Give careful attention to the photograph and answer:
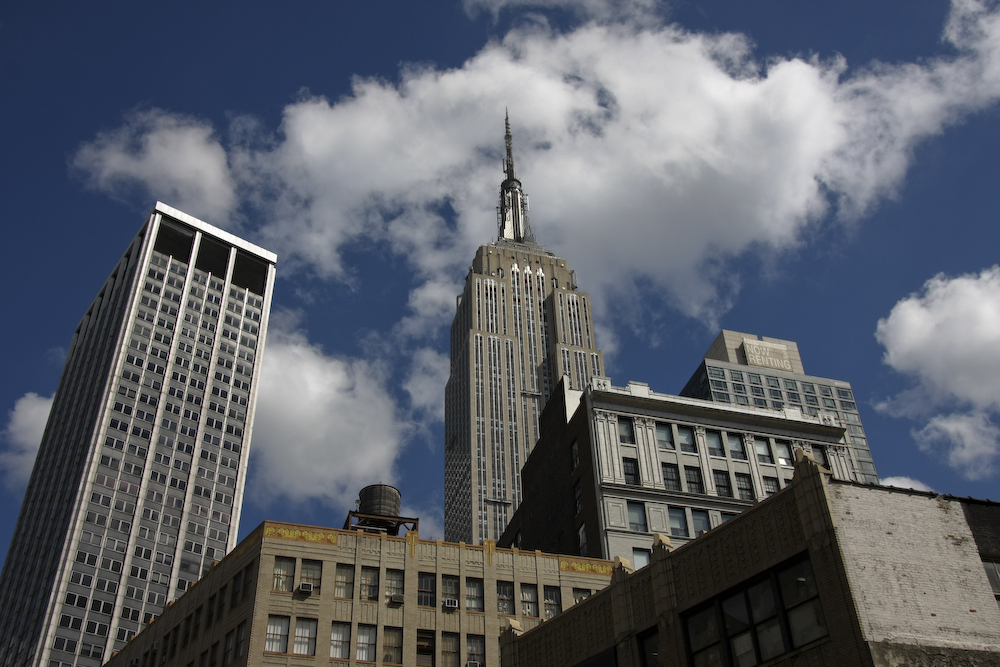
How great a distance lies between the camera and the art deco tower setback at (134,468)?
146 meters

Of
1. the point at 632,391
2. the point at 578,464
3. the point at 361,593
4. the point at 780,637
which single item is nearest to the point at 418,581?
the point at 361,593

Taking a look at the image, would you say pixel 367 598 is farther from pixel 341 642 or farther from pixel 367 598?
pixel 341 642

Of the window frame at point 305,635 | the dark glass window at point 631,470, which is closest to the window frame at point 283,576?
the window frame at point 305,635

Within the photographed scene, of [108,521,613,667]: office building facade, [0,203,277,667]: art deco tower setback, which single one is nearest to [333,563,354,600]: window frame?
[108,521,613,667]: office building facade

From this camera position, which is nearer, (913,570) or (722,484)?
(913,570)

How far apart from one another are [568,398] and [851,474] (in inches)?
925

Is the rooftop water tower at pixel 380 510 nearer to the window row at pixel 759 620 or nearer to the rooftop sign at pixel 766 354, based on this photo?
the window row at pixel 759 620

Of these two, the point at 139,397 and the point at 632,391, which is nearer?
the point at 632,391

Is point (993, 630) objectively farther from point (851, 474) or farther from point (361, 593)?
point (851, 474)

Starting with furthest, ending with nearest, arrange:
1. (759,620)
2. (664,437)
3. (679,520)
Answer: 1. (664,437)
2. (679,520)
3. (759,620)

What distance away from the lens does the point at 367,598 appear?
6006 centimetres

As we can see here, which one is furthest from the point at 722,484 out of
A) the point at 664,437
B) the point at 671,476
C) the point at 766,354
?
the point at 766,354

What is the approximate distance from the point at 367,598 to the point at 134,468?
116698 millimetres

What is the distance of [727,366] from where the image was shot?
16788cm
